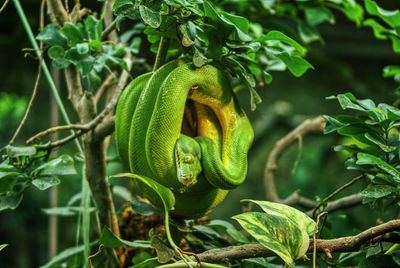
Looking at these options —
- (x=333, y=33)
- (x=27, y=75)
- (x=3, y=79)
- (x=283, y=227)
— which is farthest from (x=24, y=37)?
(x=333, y=33)

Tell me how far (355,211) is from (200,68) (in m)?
2.97

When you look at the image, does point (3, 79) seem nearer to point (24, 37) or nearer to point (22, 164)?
point (24, 37)

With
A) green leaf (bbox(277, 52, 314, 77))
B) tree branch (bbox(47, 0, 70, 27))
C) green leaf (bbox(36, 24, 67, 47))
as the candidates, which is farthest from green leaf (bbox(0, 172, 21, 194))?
green leaf (bbox(277, 52, 314, 77))

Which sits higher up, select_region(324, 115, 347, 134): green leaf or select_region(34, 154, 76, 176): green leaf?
select_region(34, 154, 76, 176): green leaf

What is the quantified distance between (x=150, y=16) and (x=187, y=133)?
12.6 inches

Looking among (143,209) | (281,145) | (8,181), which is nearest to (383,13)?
(281,145)

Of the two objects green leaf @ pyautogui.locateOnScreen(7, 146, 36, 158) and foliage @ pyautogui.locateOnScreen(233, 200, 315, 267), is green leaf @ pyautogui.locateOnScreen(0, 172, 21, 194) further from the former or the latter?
foliage @ pyautogui.locateOnScreen(233, 200, 315, 267)

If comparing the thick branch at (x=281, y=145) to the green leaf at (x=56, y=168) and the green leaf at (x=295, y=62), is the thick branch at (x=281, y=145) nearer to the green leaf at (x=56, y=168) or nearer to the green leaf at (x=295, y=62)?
the green leaf at (x=295, y=62)

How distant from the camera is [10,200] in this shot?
100 cm

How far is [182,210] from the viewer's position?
0.95m

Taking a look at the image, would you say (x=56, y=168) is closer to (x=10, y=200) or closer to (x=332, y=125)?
(x=10, y=200)

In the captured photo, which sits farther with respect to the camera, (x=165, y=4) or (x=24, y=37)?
(x=24, y=37)

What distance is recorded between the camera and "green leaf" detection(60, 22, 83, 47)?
3.60 ft

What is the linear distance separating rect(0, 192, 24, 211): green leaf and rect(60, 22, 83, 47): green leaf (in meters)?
0.42
